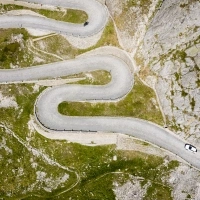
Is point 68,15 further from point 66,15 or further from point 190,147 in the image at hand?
point 190,147

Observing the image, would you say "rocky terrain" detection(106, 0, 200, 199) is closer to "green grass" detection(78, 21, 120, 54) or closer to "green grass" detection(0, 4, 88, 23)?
"green grass" detection(78, 21, 120, 54)

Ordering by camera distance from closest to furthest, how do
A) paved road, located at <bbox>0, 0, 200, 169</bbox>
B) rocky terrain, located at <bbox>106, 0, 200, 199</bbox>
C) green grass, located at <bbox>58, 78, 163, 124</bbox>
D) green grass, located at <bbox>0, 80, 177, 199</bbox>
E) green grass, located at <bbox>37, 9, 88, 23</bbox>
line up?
rocky terrain, located at <bbox>106, 0, 200, 199</bbox>, paved road, located at <bbox>0, 0, 200, 169</bbox>, green grass, located at <bbox>58, 78, 163, 124</bbox>, green grass, located at <bbox>0, 80, 177, 199</bbox>, green grass, located at <bbox>37, 9, 88, 23</bbox>

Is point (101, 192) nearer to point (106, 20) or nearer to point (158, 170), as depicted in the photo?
point (158, 170)

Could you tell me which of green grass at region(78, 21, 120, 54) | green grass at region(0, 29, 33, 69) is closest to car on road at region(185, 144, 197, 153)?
green grass at region(78, 21, 120, 54)

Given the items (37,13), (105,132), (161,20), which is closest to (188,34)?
(161,20)

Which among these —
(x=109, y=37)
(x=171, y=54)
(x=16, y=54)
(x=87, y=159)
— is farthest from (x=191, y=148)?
(x=16, y=54)

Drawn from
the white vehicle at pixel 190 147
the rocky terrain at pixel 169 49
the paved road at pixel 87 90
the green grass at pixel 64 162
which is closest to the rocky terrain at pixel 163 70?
the rocky terrain at pixel 169 49

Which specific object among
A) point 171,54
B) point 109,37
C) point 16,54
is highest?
point 171,54
